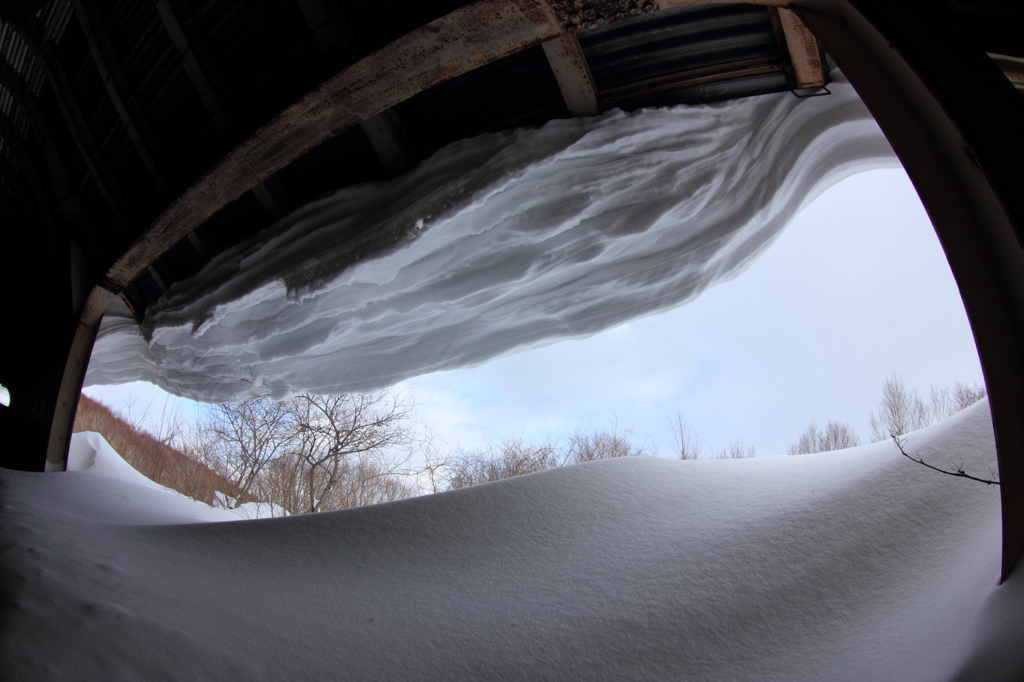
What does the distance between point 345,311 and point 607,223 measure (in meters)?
2.53

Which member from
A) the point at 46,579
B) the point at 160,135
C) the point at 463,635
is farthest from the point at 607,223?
the point at 46,579

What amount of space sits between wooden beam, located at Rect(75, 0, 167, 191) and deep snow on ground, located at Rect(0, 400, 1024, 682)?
2644 mm

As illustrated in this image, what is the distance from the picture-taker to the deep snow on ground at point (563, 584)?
2.12 meters

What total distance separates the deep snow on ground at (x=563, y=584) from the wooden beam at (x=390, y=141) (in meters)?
2.66

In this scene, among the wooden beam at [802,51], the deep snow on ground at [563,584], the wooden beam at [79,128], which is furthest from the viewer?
the wooden beam at [79,128]

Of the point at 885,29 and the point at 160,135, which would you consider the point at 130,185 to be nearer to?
the point at 160,135

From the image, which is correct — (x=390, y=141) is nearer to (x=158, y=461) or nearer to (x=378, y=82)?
(x=378, y=82)

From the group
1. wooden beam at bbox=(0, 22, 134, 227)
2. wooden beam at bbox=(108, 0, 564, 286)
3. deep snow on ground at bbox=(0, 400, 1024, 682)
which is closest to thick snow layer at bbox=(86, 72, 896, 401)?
wooden beam at bbox=(108, 0, 564, 286)

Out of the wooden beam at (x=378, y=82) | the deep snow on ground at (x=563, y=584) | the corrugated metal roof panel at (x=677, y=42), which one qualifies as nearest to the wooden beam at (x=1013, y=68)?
the corrugated metal roof panel at (x=677, y=42)

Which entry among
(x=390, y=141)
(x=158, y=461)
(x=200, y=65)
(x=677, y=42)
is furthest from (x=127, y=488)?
(x=158, y=461)

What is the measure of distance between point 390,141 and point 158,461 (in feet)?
47.0

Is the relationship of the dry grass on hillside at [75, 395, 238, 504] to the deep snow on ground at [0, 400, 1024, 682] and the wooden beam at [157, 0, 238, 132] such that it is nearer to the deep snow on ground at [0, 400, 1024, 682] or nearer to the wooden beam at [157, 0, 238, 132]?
the deep snow on ground at [0, 400, 1024, 682]

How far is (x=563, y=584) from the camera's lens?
305 cm

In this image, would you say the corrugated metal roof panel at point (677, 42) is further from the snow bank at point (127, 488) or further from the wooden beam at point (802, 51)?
the snow bank at point (127, 488)
